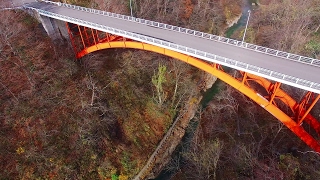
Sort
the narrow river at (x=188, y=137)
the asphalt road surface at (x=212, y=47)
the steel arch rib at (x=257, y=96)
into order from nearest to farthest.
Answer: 1. the asphalt road surface at (x=212, y=47)
2. the steel arch rib at (x=257, y=96)
3. the narrow river at (x=188, y=137)

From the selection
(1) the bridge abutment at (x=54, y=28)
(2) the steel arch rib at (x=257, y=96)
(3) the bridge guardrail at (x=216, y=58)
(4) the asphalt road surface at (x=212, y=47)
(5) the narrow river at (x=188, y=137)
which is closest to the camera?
(3) the bridge guardrail at (x=216, y=58)

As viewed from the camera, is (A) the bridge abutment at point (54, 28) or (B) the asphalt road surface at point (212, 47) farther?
(A) the bridge abutment at point (54, 28)

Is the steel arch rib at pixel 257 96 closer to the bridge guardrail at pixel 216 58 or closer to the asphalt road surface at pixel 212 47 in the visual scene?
the bridge guardrail at pixel 216 58

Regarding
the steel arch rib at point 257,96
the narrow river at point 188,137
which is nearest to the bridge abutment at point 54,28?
the steel arch rib at point 257,96

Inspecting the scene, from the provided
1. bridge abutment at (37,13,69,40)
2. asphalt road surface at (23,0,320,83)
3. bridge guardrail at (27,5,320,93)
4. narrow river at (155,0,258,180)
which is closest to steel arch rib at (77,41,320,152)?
bridge guardrail at (27,5,320,93)

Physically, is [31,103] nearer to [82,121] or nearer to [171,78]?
[82,121]

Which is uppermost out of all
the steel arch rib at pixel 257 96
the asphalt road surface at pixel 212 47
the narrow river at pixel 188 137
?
the asphalt road surface at pixel 212 47

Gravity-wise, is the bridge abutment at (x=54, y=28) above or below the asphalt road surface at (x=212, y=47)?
below

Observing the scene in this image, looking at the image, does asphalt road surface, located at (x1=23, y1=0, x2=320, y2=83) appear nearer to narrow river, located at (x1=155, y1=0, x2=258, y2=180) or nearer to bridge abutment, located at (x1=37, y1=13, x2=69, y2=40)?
bridge abutment, located at (x1=37, y1=13, x2=69, y2=40)

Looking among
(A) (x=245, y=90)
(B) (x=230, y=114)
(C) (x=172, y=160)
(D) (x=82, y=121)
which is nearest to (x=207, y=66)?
(A) (x=245, y=90)
